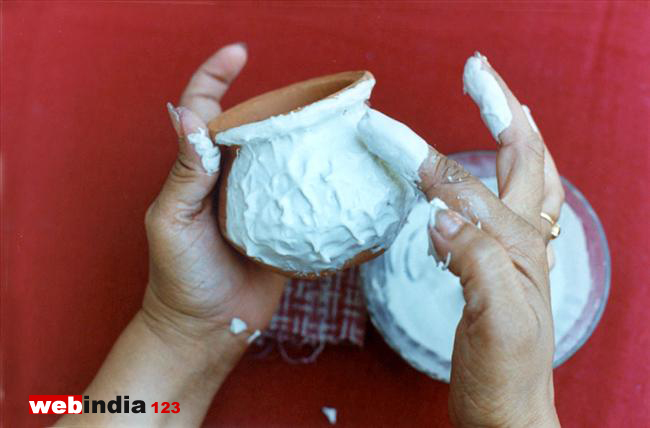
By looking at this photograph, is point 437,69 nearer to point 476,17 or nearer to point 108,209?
point 476,17

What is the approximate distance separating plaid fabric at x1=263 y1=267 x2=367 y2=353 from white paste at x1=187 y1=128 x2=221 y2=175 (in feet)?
0.84

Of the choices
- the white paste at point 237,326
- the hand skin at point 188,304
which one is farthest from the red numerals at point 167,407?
the white paste at point 237,326

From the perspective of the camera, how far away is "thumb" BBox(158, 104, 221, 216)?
0.58 m

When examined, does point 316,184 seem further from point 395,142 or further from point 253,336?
point 253,336

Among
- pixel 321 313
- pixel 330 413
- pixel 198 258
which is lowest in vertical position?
pixel 330 413

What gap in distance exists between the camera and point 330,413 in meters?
0.76

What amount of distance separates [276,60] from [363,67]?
0.13 m

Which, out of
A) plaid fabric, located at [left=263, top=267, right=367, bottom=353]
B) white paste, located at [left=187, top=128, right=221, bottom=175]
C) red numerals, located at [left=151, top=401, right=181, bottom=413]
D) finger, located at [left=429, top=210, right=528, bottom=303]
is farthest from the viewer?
plaid fabric, located at [left=263, top=267, right=367, bottom=353]

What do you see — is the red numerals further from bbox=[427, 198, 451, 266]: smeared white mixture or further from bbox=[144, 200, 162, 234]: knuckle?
bbox=[427, 198, 451, 266]: smeared white mixture

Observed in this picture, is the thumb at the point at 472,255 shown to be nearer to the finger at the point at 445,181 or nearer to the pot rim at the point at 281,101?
the finger at the point at 445,181

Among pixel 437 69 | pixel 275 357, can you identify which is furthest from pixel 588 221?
pixel 275 357

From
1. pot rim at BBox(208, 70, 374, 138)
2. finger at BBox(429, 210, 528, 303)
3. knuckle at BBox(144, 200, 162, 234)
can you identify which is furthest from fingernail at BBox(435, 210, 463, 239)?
knuckle at BBox(144, 200, 162, 234)

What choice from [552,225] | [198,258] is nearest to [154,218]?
[198,258]

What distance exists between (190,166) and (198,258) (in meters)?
0.12
